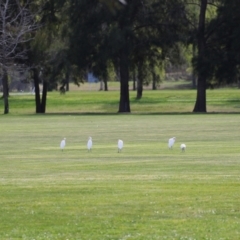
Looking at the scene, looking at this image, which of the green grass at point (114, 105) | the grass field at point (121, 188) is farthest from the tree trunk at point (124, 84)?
the grass field at point (121, 188)

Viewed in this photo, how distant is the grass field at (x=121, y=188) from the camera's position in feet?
38.5

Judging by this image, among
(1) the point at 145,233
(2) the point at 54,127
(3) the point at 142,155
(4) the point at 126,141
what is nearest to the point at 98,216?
(1) the point at 145,233

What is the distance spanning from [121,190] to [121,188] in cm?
34

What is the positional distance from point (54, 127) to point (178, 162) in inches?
860

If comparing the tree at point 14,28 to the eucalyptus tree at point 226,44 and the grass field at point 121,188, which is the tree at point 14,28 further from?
the grass field at point 121,188

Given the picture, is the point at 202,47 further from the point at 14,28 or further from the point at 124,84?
the point at 14,28

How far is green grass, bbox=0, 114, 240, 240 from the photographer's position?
38.4 ft

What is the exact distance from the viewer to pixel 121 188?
16312mm

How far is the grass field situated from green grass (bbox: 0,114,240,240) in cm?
1

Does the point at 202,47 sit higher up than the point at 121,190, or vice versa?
the point at 202,47

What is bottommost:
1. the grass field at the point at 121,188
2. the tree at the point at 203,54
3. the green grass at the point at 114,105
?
the green grass at the point at 114,105

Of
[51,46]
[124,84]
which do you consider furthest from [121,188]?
[51,46]

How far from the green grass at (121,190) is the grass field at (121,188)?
0.01m

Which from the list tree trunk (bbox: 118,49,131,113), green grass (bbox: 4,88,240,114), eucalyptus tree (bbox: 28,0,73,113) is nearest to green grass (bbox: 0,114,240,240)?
tree trunk (bbox: 118,49,131,113)
